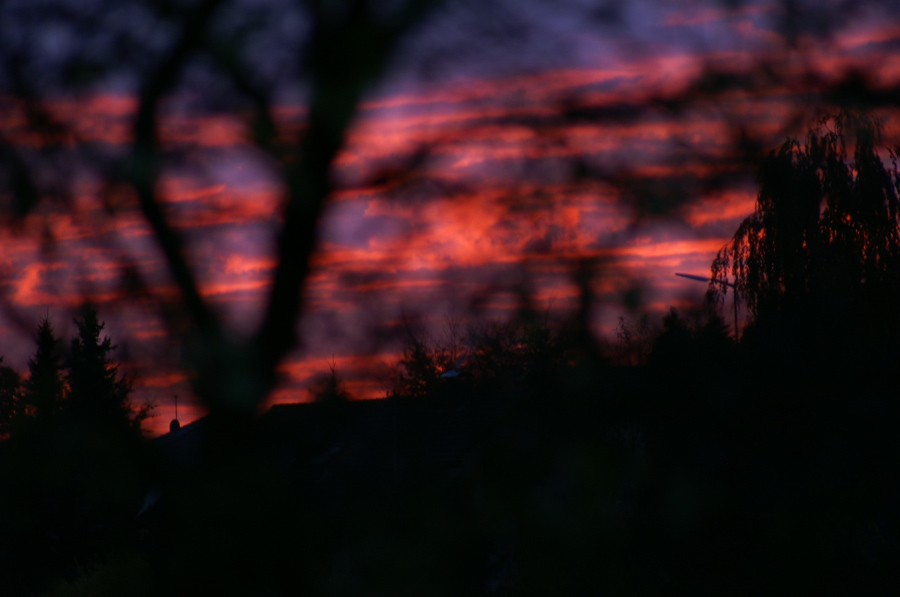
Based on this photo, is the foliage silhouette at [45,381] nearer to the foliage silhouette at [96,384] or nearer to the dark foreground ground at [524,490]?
the foliage silhouette at [96,384]

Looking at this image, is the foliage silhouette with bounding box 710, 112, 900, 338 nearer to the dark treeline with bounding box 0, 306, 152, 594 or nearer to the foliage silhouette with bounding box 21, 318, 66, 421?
the dark treeline with bounding box 0, 306, 152, 594

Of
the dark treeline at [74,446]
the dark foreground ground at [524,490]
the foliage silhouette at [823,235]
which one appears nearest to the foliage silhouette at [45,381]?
the dark treeline at [74,446]

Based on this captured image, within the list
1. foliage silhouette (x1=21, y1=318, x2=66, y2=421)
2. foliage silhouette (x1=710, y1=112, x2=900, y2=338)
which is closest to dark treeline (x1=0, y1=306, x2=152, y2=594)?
foliage silhouette (x1=21, y1=318, x2=66, y2=421)

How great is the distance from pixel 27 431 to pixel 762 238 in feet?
12.7

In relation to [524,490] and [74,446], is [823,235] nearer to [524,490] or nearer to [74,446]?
[524,490]

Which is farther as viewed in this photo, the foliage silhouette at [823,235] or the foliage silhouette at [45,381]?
the foliage silhouette at [45,381]

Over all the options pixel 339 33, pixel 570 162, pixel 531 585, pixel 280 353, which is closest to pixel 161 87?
pixel 339 33

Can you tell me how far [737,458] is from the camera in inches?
138

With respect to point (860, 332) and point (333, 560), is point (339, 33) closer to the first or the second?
point (333, 560)

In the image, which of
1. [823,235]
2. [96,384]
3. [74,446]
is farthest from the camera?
[823,235]

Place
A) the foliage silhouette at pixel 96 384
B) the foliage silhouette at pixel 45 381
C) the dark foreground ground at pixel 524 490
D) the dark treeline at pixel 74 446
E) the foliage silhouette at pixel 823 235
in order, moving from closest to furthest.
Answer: the dark foreground ground at pixel 524 490 < the foliage silhouette at pixel 823 235 < the dark treeline at pixel 74 446 < the foliage silhouette at pixel 96 384 < the foliage silhouette at pixel 45 381

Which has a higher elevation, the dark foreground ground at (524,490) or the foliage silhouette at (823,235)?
the foliage silhouette at (823,235)

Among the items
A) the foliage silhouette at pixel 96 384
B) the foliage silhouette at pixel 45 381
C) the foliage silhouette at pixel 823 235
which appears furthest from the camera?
the foliage silhouette at pixel 45 381

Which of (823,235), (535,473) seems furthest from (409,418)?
(823,235)
